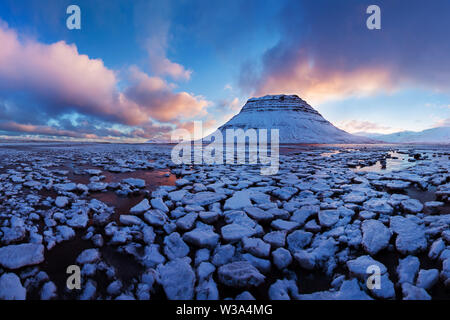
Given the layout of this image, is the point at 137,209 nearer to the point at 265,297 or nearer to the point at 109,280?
the point at 109,280

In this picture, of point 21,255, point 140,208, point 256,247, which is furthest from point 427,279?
point 21,255

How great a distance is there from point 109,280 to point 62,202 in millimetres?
1631

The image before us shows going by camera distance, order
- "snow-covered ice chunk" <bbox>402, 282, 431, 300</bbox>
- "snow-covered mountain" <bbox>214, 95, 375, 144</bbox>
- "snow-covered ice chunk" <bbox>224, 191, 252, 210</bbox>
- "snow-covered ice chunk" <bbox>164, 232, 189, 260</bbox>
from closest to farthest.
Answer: "snow-covered ice chunk" <bbox>402, 282, 431, 300</bbox>
"snow-covered ice chunk" <bbox>164, 232, 189, 260</bbox>
"snow-covered ice chunk" <bbox>224, 191, 252, 210</bbox>
"snow-covered mountain" <bbox>214, 95, 375, 144</bbox>

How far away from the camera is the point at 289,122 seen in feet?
198

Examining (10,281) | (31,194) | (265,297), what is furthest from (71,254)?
(31,194)

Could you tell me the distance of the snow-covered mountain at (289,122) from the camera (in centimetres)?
5219

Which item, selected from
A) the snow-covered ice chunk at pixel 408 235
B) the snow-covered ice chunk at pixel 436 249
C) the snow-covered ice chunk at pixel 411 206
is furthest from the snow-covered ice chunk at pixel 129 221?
the snow-covered ice chunk at pixel 411 206

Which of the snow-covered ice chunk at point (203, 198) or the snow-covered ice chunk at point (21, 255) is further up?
the snow-covered ice chunk at point (203, 198)

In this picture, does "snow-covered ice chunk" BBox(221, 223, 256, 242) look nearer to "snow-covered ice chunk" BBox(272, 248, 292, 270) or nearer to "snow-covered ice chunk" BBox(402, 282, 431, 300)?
"snow-covered ice chunk" BBox(272, 248, 292, 270)

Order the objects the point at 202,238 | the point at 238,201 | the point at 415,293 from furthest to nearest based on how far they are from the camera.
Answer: the point at 238,201, the point at 202,238, the point at 415,293

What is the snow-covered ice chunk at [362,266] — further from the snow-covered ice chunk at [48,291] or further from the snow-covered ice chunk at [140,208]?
the snow-covered ice chunk at [140,208]

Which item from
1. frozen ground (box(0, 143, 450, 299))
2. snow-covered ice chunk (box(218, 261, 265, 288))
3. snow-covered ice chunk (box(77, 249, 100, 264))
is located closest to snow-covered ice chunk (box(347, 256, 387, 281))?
frozen ground (box(0, 143, 450, 299))

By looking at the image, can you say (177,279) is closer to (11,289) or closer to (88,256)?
(88,256)

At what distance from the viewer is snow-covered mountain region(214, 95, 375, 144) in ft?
171
